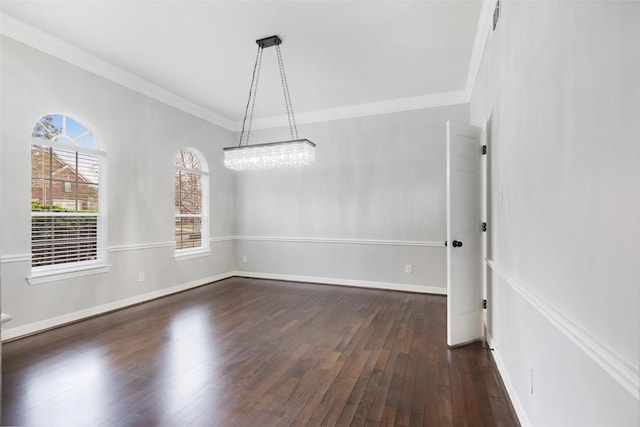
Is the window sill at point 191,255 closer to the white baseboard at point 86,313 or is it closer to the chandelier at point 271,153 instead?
the white baseboard at point 86,313

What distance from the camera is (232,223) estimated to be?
20.1 ft

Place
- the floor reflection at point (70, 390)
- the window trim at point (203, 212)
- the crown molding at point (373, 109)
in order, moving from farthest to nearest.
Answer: the window trim at point (203, 212)
the crown molding at point (373, 109)
the floor reflection at point (70, 390)

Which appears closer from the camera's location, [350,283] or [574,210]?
[574,210]

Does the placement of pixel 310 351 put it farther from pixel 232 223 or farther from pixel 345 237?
pixel 232 223

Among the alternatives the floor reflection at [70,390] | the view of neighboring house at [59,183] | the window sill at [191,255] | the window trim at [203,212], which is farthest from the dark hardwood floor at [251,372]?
the window trim at [203,212]

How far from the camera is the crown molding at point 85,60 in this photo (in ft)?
9.76

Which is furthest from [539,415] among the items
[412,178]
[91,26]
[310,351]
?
[91,26]

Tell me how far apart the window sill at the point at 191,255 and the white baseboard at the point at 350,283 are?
0.89 meters

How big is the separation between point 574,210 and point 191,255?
510 cm

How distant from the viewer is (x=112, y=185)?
3896 mm

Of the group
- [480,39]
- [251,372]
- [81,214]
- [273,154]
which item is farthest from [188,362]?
[480,39]

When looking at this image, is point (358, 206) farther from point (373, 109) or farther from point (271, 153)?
point (271, 153)

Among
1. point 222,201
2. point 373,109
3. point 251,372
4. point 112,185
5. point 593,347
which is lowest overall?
point 251,372

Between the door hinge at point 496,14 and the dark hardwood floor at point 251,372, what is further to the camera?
the door hinge at point 496,14
